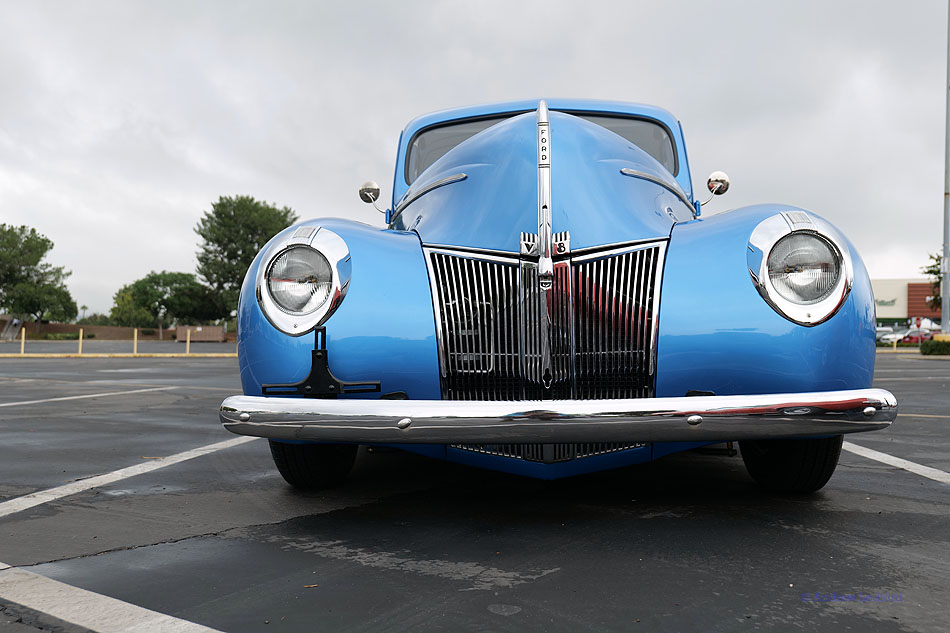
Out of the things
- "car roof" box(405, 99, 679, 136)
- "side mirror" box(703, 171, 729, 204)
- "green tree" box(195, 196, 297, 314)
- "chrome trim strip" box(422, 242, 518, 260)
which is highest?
"green tree" box(195, 196, 297, 314)

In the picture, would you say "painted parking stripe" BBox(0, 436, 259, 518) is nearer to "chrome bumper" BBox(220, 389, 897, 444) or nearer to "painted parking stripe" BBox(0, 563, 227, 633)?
"painted parking stripe" BBox(0, 563, 227, 633)

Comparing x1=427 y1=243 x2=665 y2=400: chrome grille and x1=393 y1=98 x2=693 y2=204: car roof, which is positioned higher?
x1=393 y1=98 x2=693 y2=204: car roof

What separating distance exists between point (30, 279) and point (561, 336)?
76.5m

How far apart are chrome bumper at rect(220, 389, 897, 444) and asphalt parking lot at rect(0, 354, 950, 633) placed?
1.29 feet

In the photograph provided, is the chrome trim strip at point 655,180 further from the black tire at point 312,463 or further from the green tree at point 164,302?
the green tree at point 164,302

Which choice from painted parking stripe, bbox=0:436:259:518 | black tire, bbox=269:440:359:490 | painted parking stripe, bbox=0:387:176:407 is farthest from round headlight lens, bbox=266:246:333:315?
painted parking stripe, bbox=0:387:176:407

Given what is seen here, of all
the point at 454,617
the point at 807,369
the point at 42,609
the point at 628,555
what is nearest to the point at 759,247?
the point at 807,369

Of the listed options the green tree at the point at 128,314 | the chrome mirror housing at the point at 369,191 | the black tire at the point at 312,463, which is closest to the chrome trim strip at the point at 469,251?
the black tire at the point at 312,463

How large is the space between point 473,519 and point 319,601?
973mm

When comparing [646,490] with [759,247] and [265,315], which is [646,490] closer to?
[759,247]

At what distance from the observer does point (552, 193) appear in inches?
118

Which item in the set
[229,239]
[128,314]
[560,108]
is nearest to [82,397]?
[560,108]

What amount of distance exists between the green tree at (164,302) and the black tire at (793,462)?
63267 millimetres

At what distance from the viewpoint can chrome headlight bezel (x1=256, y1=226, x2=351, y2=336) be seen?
268 cm
